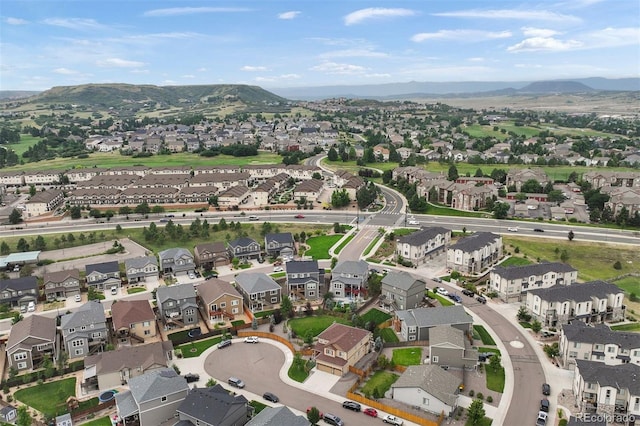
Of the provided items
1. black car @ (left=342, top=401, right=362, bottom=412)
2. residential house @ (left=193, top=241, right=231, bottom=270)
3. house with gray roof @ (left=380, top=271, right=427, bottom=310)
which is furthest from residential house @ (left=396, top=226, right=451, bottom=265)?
black car @ (left=342, top=401, right=362, bottom=412)

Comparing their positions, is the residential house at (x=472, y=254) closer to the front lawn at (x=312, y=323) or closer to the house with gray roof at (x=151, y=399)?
the front lawn at (x=312, y=323)

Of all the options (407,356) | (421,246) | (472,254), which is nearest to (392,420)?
(407,356)

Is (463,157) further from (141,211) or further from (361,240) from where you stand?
(141,211)

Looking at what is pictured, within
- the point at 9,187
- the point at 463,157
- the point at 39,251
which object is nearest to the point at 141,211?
the point at 39,251

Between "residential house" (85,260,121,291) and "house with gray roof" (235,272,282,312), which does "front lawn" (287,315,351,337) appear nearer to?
"house with gray roof" (235,272,282,312)

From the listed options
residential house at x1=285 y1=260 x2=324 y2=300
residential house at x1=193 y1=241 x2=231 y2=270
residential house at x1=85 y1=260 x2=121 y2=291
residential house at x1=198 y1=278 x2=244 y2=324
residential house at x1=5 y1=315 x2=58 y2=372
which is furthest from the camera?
residential house at x1=193 y1=241 x2=231 y2=270
